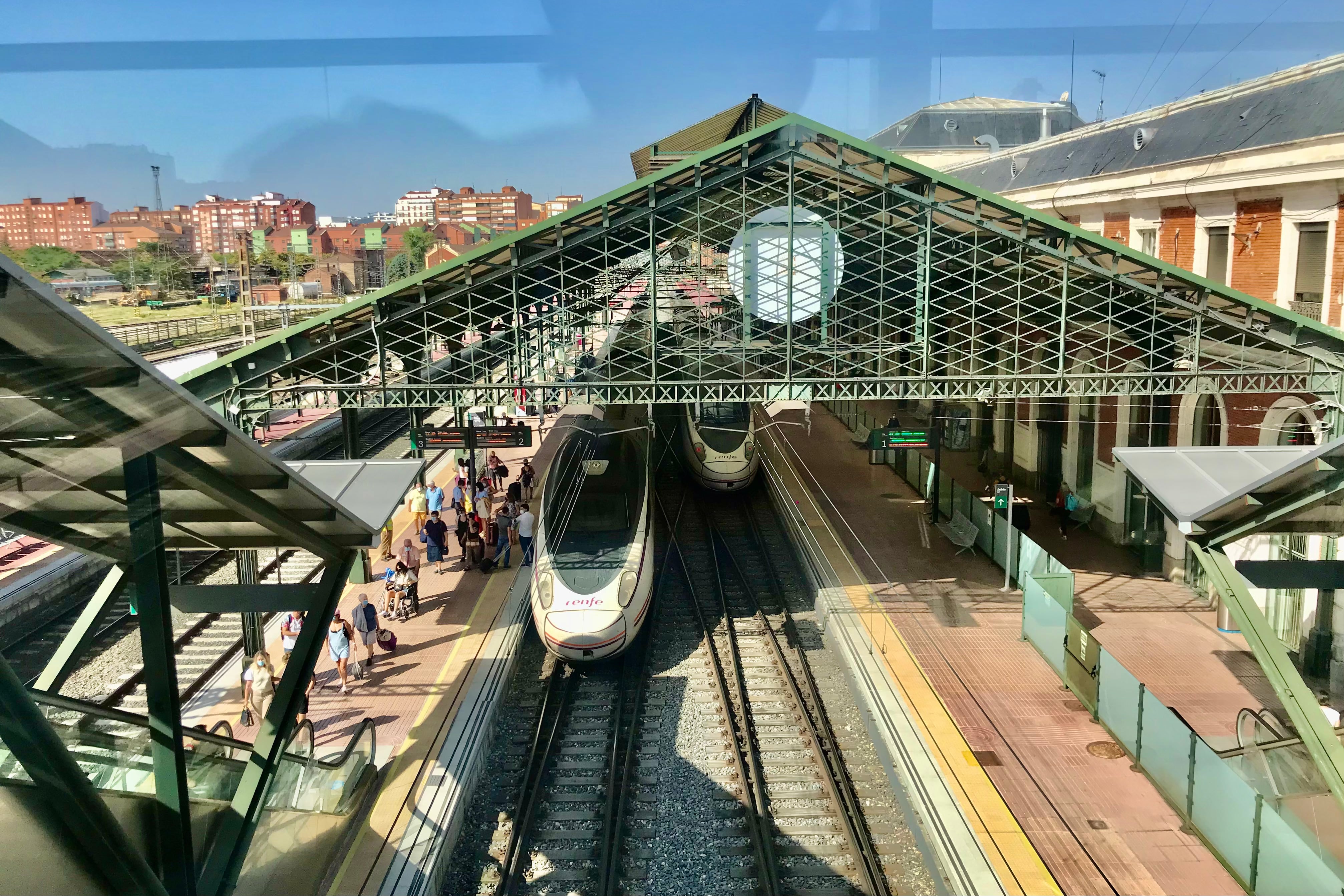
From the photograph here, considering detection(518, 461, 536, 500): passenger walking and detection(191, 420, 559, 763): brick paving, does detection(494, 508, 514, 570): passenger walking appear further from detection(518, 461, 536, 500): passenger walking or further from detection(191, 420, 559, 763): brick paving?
detection(518, 461, 536, 500): passenger walking

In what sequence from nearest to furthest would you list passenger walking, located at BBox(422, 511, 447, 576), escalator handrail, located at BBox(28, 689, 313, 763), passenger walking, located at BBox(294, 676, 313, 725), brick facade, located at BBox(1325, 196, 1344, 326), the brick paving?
escalator handrail, located at BBox(28, 689, 313, 763) < passenger walking, located at BBox(294, 676, 313, 725) < the brick paving < brick facade, located at BBox(1325, 196, 1344, 326) < passenger walking, located at BBox(422, 511, 447, 576)

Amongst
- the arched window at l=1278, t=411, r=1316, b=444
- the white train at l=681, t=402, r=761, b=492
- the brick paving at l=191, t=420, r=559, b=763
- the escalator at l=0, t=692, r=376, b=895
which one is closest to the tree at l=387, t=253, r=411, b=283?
the brick paving at l=191, t=420, r=559, b=763

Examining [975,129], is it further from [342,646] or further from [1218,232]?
[342,646]

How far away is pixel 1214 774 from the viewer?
7.13 metres

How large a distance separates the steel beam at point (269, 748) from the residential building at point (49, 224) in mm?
1726

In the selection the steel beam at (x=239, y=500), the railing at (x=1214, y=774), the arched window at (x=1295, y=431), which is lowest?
the railing at (x=1214, y=774)

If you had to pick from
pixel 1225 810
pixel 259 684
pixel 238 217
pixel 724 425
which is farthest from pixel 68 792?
pixel 724 425

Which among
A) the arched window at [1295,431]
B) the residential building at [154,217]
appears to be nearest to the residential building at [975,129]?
the arched window at [1295,431]

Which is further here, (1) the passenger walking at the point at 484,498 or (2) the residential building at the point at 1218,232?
(1) the passenger walking at the point at 484,498

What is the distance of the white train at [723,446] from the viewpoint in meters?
19.5

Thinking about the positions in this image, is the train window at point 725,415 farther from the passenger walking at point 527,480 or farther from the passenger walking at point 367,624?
the passenger walking at point 367,624

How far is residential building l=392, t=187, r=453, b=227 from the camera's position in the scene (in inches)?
456

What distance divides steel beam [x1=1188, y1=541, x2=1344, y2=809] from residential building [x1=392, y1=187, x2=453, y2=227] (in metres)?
7.18

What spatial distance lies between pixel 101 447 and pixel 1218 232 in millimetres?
15189
